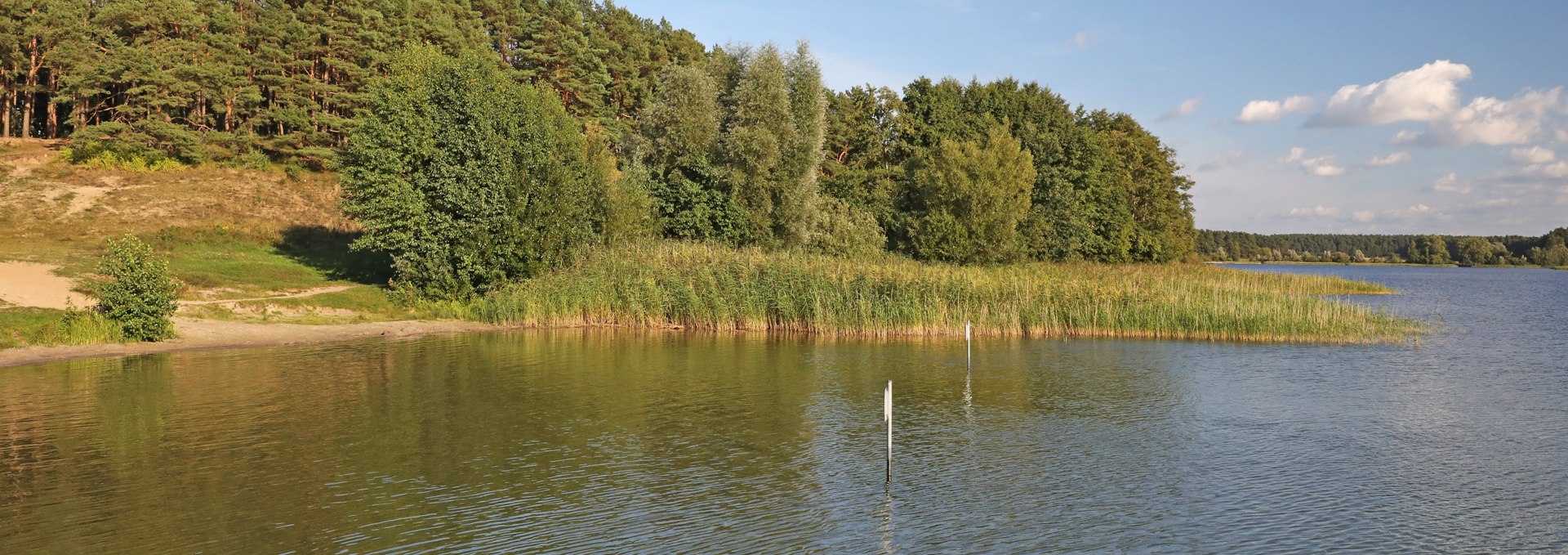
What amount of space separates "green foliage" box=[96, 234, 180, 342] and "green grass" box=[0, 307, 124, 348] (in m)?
0.38

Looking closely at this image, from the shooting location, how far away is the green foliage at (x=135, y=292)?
2989 centimetres

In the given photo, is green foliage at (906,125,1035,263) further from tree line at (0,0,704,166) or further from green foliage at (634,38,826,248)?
tree line at (0,0,704,166)

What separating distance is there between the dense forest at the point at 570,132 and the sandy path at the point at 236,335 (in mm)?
5191

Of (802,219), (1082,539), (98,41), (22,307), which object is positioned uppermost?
(98,41)

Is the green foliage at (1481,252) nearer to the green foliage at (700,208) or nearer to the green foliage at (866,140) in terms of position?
the green foliage at (866,140)

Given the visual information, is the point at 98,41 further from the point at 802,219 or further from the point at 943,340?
the point at 943,340

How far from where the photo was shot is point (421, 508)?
43.1 feet

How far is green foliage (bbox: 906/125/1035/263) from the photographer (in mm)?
70688

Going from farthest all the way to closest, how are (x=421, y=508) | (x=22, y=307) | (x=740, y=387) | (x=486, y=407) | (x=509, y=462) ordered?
(x=22, y=307), (x=740, y=387), (x=486, y=407), (x=509, y=462), (x=421, y=508)

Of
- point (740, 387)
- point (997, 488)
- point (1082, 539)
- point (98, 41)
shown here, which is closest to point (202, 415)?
point (740, 387)

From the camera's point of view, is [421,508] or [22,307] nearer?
[421,508]

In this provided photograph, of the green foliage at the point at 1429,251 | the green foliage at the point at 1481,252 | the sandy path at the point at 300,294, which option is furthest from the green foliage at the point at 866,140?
the green foliage at the point at 1429,251

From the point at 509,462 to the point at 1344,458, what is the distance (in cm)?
1385

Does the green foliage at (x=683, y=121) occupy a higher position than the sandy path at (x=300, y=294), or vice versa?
the green foliage at (x=683, y=121)
